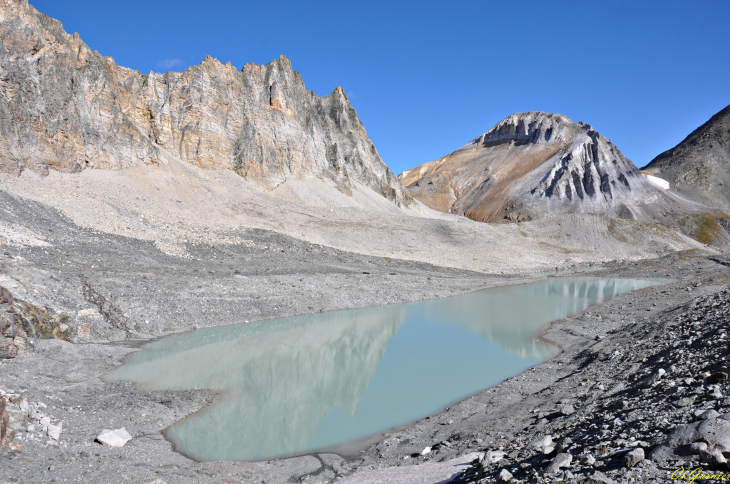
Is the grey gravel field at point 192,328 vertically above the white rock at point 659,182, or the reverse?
the white rock at point 659,182

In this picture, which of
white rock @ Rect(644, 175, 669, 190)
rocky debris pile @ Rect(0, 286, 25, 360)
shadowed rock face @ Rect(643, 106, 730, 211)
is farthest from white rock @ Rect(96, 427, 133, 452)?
shadowed rock face @ Rect(643, 106, 730, 211)

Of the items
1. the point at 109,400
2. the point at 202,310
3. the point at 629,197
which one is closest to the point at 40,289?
the point at 202,310

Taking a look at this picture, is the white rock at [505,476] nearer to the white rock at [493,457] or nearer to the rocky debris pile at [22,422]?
the white rock at [493,457]

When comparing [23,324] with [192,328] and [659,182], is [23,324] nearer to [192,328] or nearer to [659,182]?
[192,328]

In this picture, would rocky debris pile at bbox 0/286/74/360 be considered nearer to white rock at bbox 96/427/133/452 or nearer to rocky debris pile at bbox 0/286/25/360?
rocky debris pile at bbox 0/286/25/360

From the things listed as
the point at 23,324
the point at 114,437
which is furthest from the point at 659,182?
the point at 114,437

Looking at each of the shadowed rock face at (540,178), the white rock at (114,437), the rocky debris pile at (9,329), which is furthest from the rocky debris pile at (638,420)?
the shadowed rock face at (540,178)

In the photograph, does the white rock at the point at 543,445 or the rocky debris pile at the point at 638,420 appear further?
the white rock at the point at 543,445
